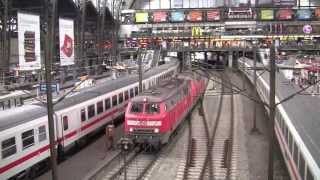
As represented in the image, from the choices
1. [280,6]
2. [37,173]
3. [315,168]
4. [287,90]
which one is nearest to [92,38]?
[280,6]

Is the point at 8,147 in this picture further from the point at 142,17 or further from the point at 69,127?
the point at 142,17

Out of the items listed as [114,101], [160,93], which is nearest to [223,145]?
[160,93]

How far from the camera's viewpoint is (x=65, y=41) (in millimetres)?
30500

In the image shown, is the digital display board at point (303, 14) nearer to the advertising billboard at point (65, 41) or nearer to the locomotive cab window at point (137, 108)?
the advertising billboard at point (65, 41)

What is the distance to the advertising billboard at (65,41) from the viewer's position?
29731mm

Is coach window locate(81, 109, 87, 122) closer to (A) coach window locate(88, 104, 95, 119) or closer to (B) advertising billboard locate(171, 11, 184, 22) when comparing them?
(A) coach window locate(88, 104, 95, 119)

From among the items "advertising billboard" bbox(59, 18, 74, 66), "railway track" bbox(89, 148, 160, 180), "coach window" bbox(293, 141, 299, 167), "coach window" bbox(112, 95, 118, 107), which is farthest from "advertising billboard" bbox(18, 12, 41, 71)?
"coach window" bbox(293, 141, 299, 167)

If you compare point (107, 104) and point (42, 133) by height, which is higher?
→ point (107, 104)

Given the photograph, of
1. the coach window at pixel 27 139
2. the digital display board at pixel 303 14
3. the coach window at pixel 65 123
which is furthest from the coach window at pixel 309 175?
the digital display board at pixel 303 14

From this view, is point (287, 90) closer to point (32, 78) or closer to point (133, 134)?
point (133, 134)

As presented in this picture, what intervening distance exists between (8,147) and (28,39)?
Result: 27.2 feet

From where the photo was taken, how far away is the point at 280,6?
104312 millimetres

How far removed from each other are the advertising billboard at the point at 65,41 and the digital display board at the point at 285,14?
73.7 meters

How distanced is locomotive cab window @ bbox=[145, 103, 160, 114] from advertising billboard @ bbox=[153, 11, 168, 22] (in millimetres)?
76847
